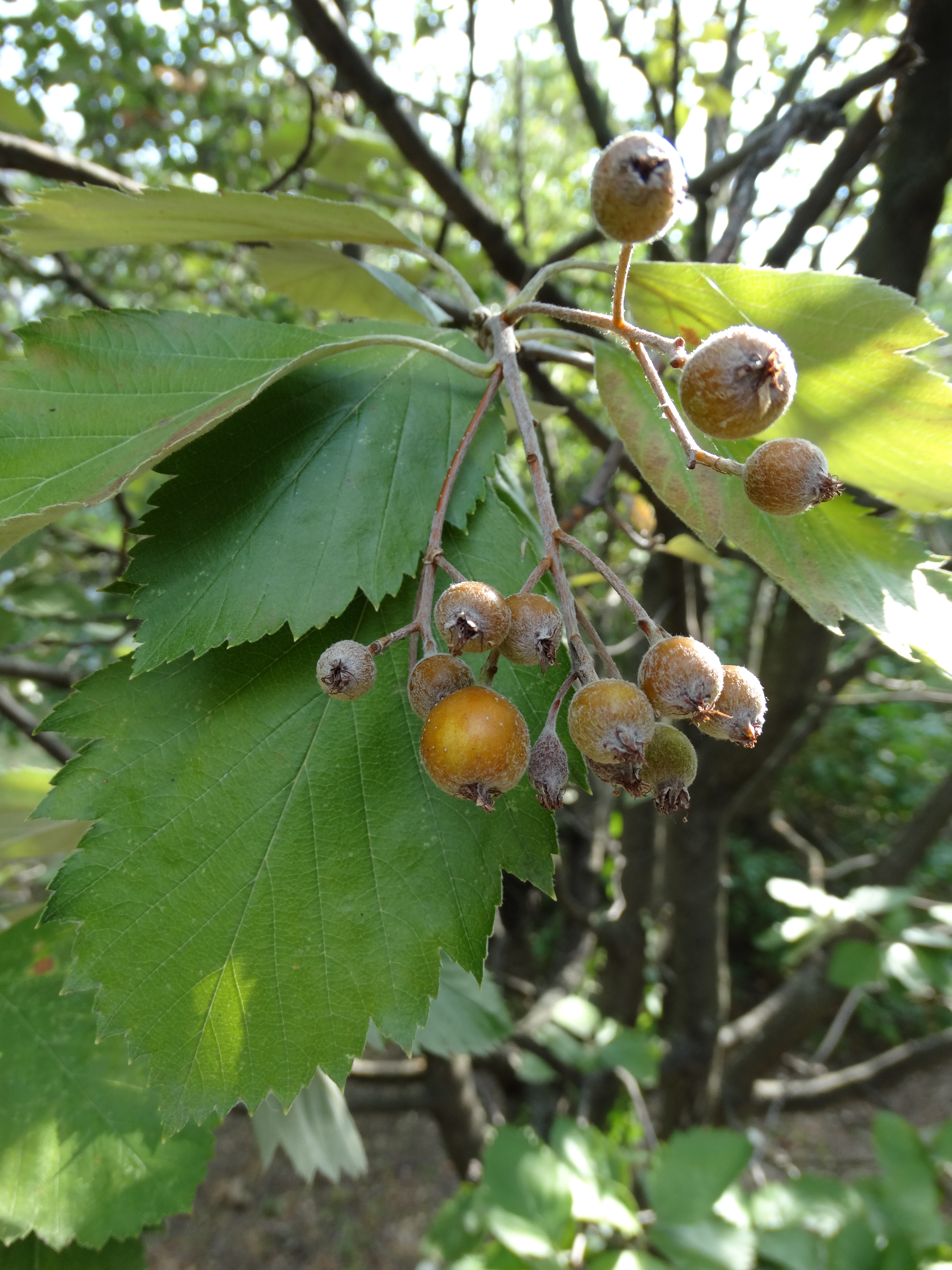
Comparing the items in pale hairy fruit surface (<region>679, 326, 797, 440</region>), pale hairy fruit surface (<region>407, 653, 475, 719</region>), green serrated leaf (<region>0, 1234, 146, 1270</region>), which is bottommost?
green serrated leaf (<region>0, 1234, 146, 1270</region>)

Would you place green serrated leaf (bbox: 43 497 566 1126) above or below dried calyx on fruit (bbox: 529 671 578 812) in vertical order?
below

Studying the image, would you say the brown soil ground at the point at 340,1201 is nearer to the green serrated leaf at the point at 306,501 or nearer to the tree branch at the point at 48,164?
the green serrated leaf at the point at 306,501

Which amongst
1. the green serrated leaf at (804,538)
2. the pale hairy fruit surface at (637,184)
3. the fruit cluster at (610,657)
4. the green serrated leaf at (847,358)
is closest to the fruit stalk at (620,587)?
the fruit cluster at (610,657)

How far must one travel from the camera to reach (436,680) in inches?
37.1

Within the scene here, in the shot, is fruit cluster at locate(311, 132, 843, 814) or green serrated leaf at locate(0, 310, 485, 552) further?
green serrated leaf at locate(0, 310, 485, 552)

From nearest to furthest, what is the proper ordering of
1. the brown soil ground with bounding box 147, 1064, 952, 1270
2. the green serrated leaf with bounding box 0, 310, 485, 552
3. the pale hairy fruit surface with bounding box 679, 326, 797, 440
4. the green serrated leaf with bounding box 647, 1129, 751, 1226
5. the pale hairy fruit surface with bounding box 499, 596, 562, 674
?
the pale hairy fruit surface with bounding box 679, 326, 797, 440 → the pale hairy fruit surface with bounding box 499, 596, 562, 674 → the green serrated leaf with bounding box 0, 310, 485, 552 → the green serrated leaf with bounding box 647, 1129, 751, 1226 → the brown soil ground with bounding box 147, 1064, 952, 1270

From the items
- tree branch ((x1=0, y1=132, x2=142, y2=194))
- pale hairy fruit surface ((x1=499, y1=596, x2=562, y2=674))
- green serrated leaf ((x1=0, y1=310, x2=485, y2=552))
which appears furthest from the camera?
tree branch ((x1=0, y1=132, x2=142, y2=194))

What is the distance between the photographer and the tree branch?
221 centimetres

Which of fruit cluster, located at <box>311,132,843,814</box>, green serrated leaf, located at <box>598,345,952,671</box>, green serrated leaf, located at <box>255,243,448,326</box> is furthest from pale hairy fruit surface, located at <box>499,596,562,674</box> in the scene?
green serrated leaf, located at <box>255,243,448,326</box>

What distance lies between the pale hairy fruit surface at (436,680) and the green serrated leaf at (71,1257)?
139cm

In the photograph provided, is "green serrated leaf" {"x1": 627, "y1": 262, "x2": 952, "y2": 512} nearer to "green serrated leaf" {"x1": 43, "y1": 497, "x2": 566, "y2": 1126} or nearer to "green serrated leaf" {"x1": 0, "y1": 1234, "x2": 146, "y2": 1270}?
"green serrated leaf" {"x1": 43, "y1": 497, "x2": 566, "y2": 1126}

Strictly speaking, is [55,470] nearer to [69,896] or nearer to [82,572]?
[69,896]

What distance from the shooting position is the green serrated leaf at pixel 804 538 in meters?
1.21

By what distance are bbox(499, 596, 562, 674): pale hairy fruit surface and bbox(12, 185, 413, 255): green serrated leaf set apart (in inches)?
35.2
